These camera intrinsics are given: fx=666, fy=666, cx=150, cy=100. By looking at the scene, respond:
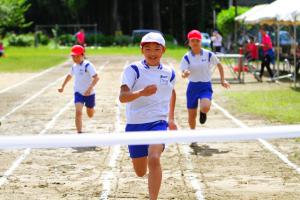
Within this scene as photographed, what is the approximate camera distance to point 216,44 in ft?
131

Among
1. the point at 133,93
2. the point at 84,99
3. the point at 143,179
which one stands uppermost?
the point at 133,93

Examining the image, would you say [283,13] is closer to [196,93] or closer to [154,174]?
[196,93]

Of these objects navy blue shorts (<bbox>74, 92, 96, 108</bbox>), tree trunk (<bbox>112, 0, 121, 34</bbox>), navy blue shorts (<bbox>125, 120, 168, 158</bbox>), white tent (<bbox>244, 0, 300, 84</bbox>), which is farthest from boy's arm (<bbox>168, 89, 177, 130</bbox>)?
tree trunk (<bbox>112, 0, 121, 34</bbox>)

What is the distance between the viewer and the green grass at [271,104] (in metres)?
14.2

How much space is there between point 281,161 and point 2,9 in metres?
42.8

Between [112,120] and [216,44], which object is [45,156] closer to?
[112,120]

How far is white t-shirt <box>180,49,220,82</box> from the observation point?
34.9 feet

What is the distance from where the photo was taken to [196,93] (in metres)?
10.8

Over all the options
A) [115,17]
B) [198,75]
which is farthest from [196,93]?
[115,17]

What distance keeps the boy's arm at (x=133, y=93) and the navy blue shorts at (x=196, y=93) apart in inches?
Answer: 184

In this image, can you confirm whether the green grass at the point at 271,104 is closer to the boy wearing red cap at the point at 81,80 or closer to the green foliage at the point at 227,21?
the boy wearing red cap at the point at 81,80

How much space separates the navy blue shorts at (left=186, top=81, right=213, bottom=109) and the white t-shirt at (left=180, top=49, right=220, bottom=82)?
99 millimetres

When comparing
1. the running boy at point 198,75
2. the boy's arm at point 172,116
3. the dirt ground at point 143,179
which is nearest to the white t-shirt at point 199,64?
the running boy at point 198,75

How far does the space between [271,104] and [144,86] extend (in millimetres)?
10828
